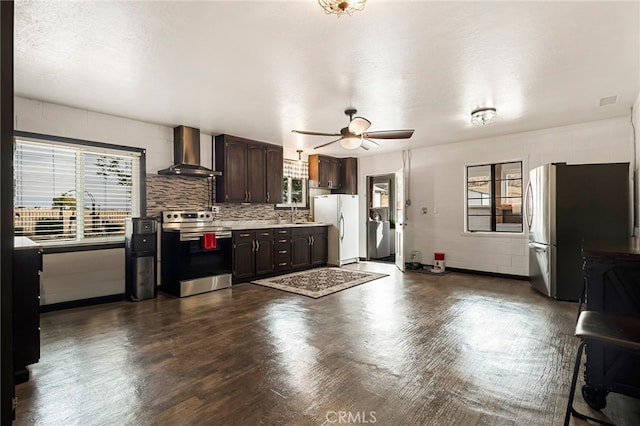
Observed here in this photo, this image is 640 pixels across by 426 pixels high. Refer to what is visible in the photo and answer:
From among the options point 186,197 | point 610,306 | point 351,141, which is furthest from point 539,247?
point 186,197

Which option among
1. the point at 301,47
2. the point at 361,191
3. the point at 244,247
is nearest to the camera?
the point at 301,47

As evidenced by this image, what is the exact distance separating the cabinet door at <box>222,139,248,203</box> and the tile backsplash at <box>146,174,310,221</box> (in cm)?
26

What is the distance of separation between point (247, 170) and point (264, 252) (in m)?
1.51

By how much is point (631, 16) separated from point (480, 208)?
4.23 meters

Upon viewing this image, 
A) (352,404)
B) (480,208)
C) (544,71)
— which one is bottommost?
(352,404)

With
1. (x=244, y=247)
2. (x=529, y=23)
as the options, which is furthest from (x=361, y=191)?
(x=529, y=23)

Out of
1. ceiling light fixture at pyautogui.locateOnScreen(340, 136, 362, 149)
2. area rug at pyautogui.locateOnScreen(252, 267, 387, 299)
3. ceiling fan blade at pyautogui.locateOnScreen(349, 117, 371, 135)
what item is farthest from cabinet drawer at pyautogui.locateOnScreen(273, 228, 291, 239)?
ceiling fan blade at pyautogui.locateOnScreen(349, 117, 371, 135)

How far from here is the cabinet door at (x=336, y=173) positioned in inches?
292

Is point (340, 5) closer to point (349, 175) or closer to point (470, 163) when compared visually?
point (470, 163)

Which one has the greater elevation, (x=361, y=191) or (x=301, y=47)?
(x=301, y=47)

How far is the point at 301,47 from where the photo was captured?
2609 millimetres

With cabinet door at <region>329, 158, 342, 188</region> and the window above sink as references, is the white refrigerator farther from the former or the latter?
cabinet door at <region>329, 158, 342, 188</region>

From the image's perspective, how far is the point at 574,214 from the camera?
13.3ft

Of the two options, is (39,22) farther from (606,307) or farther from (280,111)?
(606,307)
